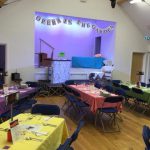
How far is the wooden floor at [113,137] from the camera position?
4.38 metres

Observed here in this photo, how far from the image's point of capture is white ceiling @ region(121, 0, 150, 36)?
Answer: 31.6 feet

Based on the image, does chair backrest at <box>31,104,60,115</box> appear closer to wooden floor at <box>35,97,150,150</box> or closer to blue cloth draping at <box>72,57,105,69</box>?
wooden floor at <box>35,97,150,150</box>

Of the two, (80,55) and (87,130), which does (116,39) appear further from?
(87,130)

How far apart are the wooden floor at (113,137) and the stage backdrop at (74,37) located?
222 inches

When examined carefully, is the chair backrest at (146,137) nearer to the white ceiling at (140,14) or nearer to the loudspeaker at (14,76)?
the loudspeaker at (14,76)

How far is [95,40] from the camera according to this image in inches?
501

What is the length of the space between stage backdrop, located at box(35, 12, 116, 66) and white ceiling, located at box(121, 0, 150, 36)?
0.99m

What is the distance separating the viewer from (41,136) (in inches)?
107

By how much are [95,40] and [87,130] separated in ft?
27.2

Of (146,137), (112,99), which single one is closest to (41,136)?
(146,137)

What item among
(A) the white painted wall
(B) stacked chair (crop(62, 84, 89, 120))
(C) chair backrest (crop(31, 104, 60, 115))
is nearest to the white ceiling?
(A) the white painted wall

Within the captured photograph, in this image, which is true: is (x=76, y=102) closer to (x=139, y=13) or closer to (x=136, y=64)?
(x=139, y=13)

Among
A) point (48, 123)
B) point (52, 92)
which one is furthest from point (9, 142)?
point (52, 92)

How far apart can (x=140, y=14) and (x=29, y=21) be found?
17.5 ft
